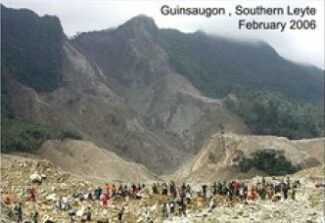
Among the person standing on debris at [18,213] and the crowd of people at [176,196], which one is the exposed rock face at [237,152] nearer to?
the crowd of people at [176,196]

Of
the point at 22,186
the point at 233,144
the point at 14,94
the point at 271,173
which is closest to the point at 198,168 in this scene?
the point at 233,144

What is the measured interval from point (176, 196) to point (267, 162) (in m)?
76.8

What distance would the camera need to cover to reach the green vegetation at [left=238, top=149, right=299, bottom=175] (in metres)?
116

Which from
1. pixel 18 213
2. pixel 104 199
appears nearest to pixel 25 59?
pixel 104 199

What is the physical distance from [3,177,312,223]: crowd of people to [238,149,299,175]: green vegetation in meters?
69.7

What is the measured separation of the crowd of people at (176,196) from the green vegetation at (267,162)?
6968 centimetres

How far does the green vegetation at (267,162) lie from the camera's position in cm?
11588

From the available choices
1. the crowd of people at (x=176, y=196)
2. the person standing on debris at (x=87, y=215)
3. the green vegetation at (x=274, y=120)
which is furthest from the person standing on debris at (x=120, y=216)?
the green vegetation at (x=274, y=120)

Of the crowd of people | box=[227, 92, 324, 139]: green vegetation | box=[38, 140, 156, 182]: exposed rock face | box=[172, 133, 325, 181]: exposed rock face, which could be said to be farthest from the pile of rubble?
box=[227, 92, 324, 139]: green vegetation

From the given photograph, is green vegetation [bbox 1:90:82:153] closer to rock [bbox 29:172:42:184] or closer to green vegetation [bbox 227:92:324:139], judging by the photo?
green vegetation [bbox 227:92:324:139]

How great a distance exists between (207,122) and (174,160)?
24.0 meters

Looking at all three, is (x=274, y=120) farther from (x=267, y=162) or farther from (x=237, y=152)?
(x=267, y=162)

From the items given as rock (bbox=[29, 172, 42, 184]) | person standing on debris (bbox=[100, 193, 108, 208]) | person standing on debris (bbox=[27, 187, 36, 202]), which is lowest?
person standing on debris (bbox=[100, 193, 108, 208])

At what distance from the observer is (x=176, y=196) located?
144ft
